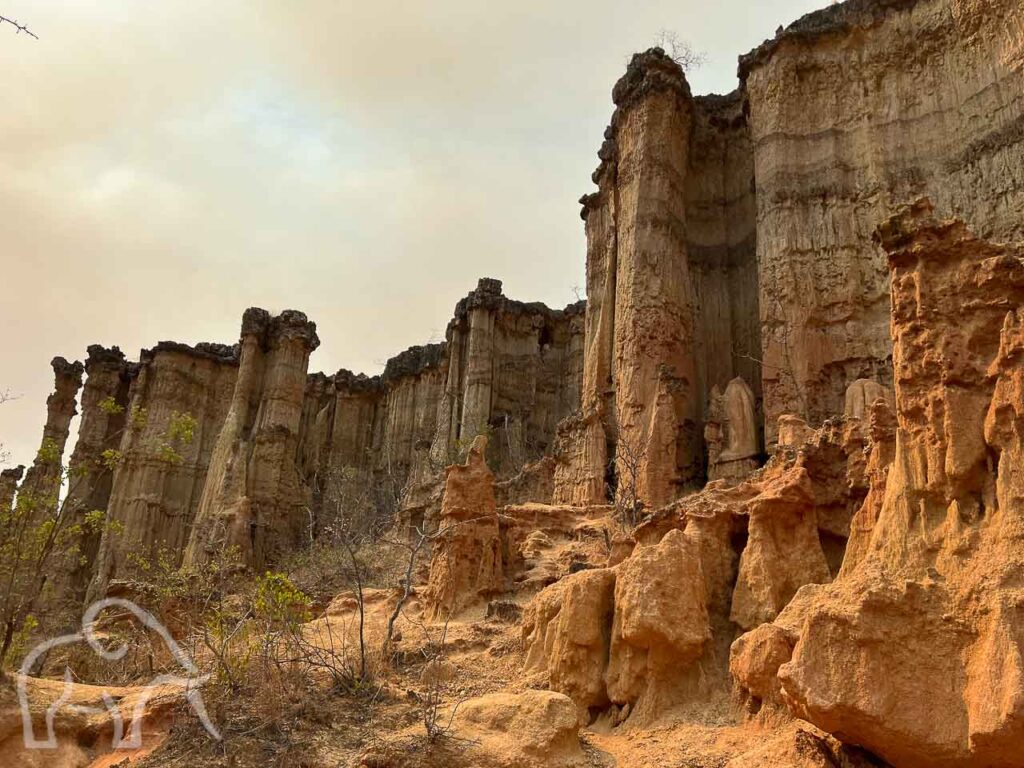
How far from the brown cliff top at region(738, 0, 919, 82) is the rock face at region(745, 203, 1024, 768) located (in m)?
17.8

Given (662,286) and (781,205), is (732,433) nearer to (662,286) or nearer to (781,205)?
(662,286)

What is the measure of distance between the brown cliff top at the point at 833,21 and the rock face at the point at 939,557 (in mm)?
17824

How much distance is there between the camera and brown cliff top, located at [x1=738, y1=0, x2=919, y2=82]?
914 inches

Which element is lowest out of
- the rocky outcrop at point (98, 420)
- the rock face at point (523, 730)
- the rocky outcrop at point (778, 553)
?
the rock face at point (523, 730)

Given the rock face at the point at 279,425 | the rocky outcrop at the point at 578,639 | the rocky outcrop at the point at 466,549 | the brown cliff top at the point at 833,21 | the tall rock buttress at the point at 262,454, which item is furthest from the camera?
the rock face at the point at 279,425

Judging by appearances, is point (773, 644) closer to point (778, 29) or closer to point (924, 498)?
point (924, 498)

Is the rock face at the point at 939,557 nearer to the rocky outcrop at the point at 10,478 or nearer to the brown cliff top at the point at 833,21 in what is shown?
the brown cliff top at the point at 833,21

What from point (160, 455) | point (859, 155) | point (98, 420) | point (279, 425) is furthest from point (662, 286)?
point (98, 420)

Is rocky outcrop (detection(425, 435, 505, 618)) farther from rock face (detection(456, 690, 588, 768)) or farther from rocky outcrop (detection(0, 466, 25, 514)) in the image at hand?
rocky outcrop (detection(0, 466, 25, 514))

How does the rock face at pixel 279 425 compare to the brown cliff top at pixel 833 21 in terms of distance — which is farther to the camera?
the rock face at pixel 279 425

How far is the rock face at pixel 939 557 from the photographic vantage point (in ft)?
20.3

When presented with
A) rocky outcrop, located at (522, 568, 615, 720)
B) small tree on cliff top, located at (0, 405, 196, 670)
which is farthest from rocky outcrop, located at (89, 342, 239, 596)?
rocky outcrop, located at (522, 568, 615, 720)

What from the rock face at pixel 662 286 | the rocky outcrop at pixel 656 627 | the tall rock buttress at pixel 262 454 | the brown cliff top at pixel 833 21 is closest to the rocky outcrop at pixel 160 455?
the tall rock buttress at pixel 262 454

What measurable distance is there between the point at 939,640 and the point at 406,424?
39.1 meters
